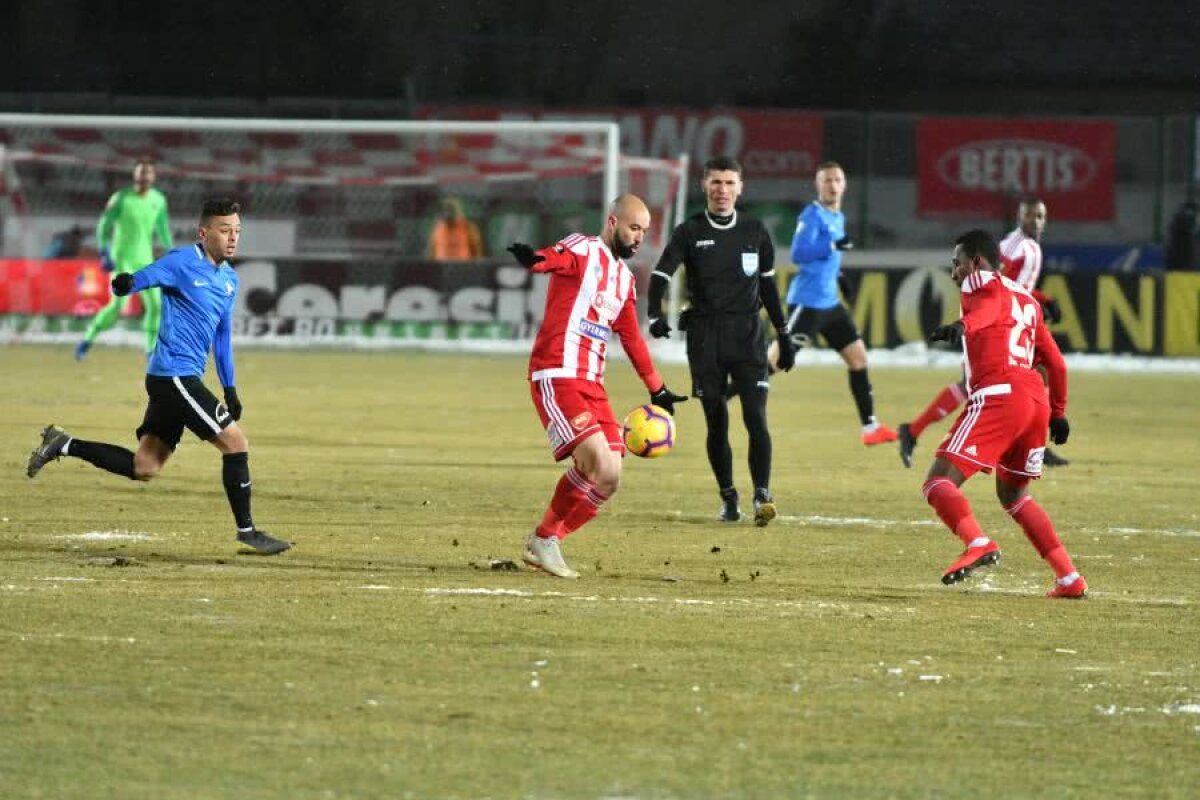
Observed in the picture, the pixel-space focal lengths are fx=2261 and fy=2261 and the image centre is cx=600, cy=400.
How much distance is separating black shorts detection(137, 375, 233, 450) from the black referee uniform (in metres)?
3.06

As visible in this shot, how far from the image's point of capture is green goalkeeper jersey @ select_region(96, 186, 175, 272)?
75.8 ft

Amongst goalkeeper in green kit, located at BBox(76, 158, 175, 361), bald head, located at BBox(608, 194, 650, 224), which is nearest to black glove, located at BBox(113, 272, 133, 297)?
bald head, located at BBox(608, 194, 650, 224)

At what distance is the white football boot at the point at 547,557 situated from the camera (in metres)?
9.80

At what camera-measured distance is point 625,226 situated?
991cm

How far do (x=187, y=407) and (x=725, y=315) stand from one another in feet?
11.4

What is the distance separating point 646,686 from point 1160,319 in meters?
22.3

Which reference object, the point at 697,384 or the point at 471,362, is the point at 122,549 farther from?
the point at 471,362

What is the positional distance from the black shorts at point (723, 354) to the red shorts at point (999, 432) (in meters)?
3.04

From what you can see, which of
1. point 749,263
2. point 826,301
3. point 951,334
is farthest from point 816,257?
point 951,334

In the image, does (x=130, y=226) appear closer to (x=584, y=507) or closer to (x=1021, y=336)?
(x=584, y=507)

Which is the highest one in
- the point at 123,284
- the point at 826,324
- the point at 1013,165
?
the point at 1013,165

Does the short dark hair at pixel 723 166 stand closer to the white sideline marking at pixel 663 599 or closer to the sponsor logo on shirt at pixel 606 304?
the sponsor logo on shirt at pixel 606 304

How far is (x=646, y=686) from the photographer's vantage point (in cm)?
715

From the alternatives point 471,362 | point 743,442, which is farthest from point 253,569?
point 471,362
